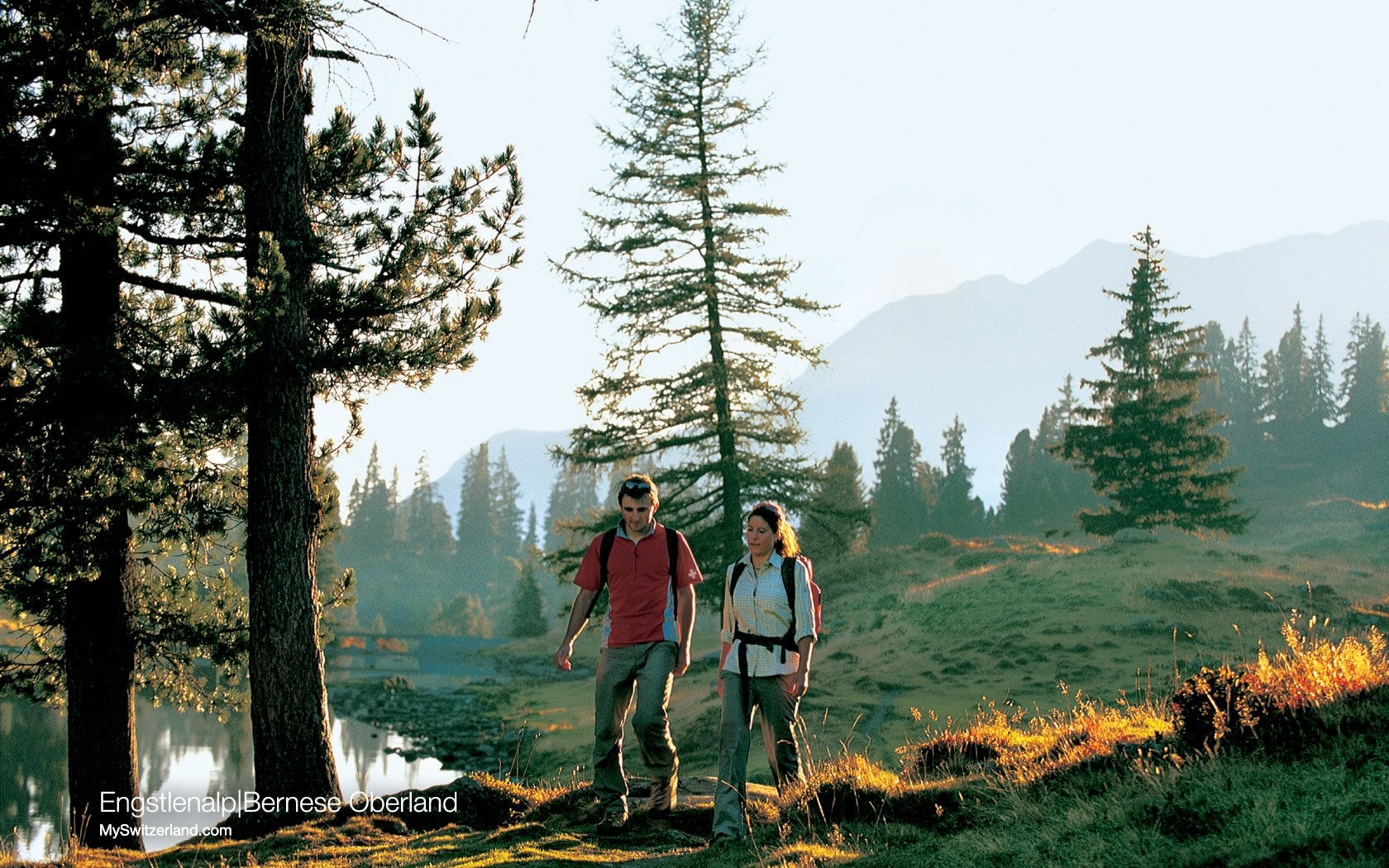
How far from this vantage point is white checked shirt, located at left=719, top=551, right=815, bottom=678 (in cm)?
600

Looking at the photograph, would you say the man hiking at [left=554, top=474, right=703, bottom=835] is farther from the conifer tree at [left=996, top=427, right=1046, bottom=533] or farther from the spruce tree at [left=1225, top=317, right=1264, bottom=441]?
the spruce tree at [left=1225, top=317, right=1264, bottom=441]

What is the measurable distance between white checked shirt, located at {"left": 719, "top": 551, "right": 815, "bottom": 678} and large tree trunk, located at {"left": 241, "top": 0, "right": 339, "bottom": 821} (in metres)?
3.78

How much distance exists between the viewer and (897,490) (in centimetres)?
6856

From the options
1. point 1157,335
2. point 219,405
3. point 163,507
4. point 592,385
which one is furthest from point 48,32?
point 1157,335

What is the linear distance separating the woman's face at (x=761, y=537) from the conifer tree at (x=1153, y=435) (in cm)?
3395

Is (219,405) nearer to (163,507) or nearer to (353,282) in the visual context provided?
(353,282)

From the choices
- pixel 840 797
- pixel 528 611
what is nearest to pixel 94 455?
pixel 840 797

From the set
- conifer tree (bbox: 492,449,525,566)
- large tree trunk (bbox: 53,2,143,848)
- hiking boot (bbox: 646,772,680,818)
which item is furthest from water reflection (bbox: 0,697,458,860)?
conifer tree (bbox: 492,449,525,566)

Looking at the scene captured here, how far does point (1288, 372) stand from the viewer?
260 feet

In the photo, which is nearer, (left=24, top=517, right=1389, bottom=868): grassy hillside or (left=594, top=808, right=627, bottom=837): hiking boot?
(left=24, top=517, right=1389, bottom=868): grassy hillside

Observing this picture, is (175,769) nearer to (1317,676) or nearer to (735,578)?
(735,578)

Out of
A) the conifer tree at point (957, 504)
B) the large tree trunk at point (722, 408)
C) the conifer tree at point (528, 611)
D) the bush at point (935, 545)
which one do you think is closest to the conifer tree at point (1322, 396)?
the conifer tree at point (957, 504)

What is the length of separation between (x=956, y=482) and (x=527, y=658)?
118 feet

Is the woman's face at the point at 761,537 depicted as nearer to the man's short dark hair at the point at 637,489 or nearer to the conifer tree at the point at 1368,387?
the man's short dark hair at the point at 637,489
